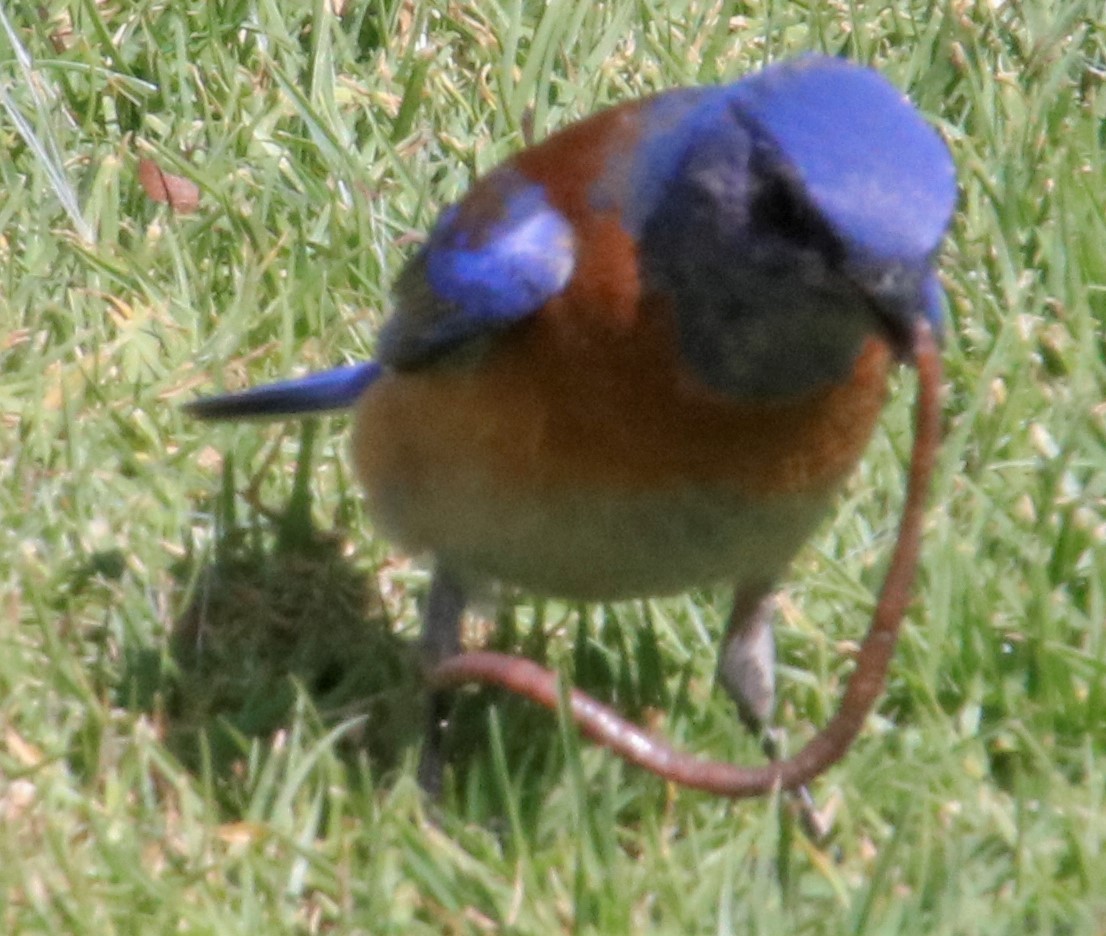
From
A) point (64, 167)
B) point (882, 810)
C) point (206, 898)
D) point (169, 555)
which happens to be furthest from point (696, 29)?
point (206, 898)

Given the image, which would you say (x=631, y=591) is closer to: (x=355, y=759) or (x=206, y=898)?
(x=355, y=759)

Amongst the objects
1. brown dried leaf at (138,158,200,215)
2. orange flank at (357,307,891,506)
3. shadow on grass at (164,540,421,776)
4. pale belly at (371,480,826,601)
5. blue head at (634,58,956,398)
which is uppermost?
blue head at (634,58,956,398)

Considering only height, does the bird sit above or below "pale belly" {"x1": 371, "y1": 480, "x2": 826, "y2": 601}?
above

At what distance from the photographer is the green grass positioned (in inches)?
141

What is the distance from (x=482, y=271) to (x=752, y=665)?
33.3 inches

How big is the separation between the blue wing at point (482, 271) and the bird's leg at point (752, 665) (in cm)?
71

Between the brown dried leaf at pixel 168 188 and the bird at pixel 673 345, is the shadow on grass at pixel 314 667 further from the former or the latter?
the brown dried leaf at pixel 168 188

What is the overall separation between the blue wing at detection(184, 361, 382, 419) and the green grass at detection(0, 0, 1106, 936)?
14 cm

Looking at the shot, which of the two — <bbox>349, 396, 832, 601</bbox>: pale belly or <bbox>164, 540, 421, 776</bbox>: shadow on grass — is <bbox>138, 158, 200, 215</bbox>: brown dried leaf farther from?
<bbox>349, 396, 832, 601</bbox>: pale belly

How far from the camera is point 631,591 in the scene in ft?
12.8

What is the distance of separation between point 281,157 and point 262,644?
157cm

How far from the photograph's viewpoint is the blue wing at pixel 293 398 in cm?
454

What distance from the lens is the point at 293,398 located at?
4578 millimetres

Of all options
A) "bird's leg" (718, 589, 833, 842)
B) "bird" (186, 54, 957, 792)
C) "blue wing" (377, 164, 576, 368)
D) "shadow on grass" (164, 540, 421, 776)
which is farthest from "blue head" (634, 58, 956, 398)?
"shadow on grass" (164, 540, 421, 776)
